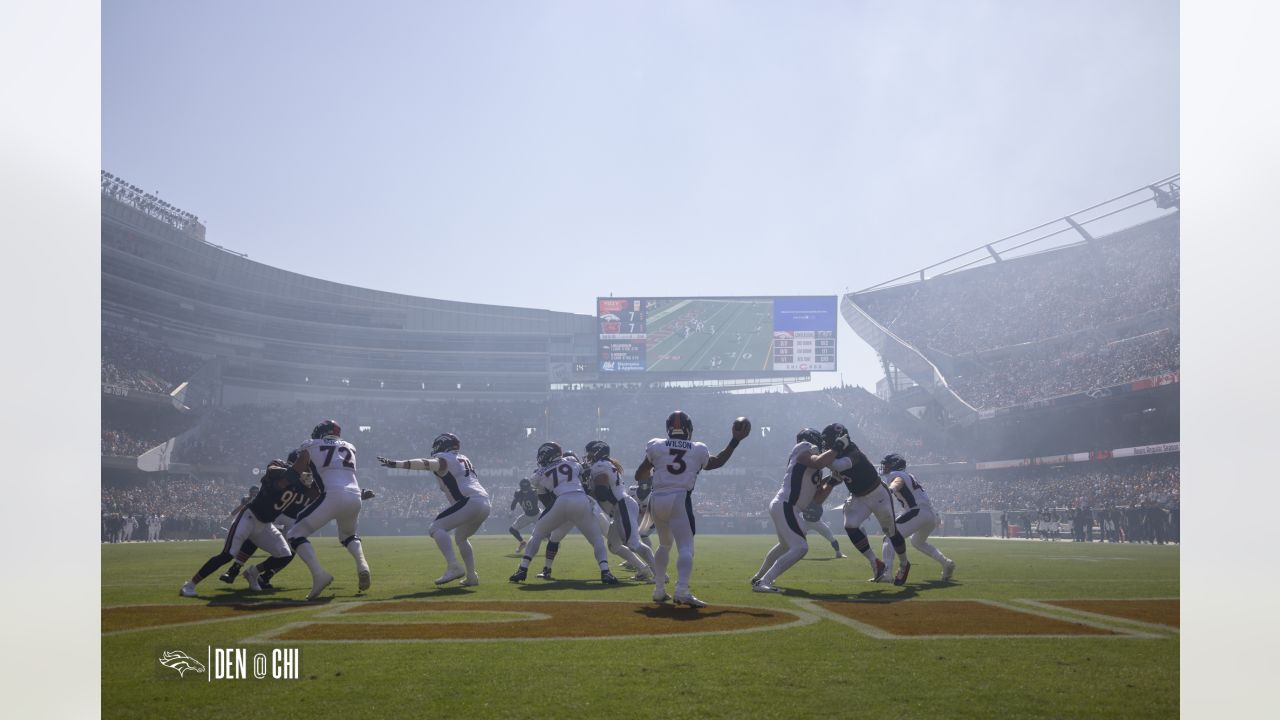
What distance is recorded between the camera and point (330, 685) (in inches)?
226

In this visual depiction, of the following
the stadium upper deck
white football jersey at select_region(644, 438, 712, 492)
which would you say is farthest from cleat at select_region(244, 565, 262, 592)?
the stadium upper deck

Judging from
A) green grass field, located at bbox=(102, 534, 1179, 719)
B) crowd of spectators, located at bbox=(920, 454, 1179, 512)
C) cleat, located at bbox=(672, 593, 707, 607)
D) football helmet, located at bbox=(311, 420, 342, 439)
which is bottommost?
crowd of spectators, located at bbox=(920, 454, 1179, 512)

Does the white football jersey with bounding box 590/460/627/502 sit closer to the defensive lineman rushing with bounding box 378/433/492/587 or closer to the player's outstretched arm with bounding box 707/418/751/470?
the defensive lineman rushing with bounding box 378/433/492/587

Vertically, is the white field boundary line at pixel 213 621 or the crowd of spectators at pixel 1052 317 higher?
the crowd of spectators at pixel 1052 317

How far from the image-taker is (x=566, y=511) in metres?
11.6

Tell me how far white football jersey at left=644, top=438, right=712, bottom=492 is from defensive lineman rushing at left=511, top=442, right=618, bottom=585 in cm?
271

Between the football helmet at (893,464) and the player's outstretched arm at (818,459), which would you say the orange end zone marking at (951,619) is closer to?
the player's outstretched arm at (818,459)

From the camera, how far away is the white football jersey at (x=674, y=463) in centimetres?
887

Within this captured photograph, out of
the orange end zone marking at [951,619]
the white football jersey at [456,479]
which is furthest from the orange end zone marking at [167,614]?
the orange end zone marking at [951,619]

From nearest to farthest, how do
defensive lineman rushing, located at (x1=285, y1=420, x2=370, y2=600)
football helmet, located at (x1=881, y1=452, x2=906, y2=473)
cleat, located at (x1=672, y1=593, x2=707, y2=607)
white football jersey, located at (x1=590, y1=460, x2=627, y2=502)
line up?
cleat, located at (x1=672, y1=593, x2=707, y2=607) → defensive lineman rushing, located at (x1=285, y1=420, x2=370, y2=600) → white football jersey, located at (x1=590, y1=460, x2=627, y2=502) → football helmet, located at (x1=881, y1=452, x2=906, y2=473)

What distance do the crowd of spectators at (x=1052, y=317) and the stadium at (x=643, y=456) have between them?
0.52 ft

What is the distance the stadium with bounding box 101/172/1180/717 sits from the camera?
6.08 meters

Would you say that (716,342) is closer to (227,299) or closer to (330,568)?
(227,299)

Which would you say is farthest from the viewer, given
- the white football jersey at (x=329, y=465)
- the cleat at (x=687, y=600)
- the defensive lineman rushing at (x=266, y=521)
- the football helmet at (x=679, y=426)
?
the defensive lineman rushing at (x=266, y=521)
